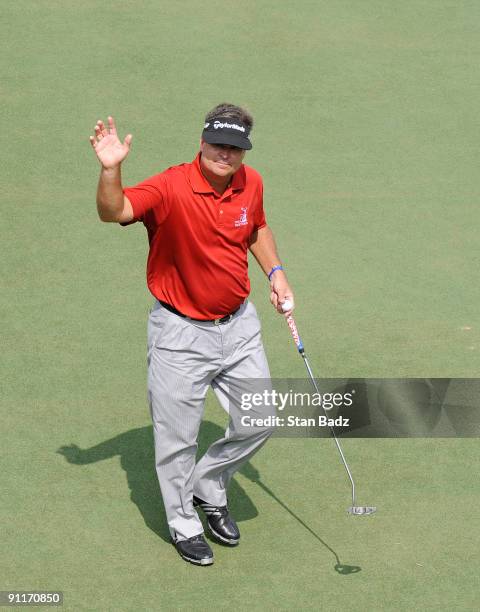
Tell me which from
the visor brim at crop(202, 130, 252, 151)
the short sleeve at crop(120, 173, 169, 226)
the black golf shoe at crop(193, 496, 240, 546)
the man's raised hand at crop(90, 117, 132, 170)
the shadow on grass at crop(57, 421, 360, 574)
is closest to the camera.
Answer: the man's raised hand at crop(90, 117, 132, 170)

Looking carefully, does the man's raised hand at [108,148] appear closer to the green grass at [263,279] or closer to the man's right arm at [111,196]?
the man's right arm at [111,196]

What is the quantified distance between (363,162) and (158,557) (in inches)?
186

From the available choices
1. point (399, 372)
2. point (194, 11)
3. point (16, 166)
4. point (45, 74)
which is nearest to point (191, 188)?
point (399, 372)

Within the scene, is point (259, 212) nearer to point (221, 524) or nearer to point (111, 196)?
point (111, 196)

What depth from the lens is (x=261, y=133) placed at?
411 inches

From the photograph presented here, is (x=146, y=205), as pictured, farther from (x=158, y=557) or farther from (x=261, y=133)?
(x=261, y=133)

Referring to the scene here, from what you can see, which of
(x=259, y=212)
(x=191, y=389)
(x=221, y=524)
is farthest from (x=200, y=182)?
(x=221, y=524)

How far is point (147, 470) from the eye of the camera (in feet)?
23.2

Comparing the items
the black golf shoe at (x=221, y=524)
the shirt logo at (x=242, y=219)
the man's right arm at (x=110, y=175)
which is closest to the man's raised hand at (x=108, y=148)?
the man's right arm at (x=110, y=175)

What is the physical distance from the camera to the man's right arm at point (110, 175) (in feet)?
18.6

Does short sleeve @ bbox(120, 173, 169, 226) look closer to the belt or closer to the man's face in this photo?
the man's face

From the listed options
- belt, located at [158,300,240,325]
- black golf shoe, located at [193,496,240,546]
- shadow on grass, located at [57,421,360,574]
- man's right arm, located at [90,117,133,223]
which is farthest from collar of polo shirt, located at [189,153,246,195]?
shadow on grass, located at [57,421,360,574]

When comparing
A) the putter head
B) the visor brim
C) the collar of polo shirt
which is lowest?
the putter head

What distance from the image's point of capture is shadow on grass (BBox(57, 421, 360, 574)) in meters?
6.75
